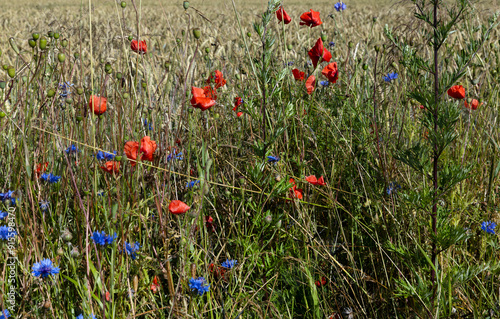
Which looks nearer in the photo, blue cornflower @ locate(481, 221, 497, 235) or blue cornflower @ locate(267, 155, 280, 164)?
blue cornflower @ locate(481, 221, 497, 235)

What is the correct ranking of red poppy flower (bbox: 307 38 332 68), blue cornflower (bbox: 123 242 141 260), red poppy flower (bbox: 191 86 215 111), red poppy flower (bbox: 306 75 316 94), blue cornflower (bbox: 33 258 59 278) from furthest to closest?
1. red poppy flower (bbox: 306 75 316 94)
2. red poppy flower (bbox: 307 38 332 68)
3. red poppy flower (bbox: 191 86 215 111)
4. blue cornflower (bbox: 123 242 141 260)
5. blue cornflower (bbox: 33 258 59 278)

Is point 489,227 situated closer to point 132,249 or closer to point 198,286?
point 198,286

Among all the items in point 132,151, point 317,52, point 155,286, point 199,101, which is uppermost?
point 317,52

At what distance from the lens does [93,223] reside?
144 cm

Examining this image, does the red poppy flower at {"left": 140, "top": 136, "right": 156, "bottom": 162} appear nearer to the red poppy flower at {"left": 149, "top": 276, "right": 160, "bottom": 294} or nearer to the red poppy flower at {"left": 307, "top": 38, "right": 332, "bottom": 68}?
the red poppy flower at {"left": 149, "top": 276, "right": 160, "bottom": 294}

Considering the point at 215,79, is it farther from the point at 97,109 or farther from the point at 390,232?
the point at 390,232

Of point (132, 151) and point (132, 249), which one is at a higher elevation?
point (132, 151)

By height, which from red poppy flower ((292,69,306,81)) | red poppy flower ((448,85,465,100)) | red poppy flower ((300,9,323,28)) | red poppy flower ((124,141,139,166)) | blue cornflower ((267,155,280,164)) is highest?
red poppy flower ((300,9,323,28))

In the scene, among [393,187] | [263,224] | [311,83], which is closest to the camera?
[263,224]

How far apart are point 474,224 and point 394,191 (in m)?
0.29

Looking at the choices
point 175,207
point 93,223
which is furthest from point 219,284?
point 93,223

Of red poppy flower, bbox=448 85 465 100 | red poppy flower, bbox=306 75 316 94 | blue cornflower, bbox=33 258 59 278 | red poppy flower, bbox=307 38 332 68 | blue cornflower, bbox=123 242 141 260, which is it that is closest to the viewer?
blue cornflower, bbox=33 258 59 278

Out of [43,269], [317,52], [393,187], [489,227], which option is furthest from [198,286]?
[317,52]

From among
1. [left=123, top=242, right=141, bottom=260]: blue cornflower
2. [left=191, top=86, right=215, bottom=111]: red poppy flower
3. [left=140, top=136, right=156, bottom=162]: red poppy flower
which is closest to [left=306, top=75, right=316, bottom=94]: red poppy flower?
[left=191, top=86, right=215, bottom=111]: red poppy flower
